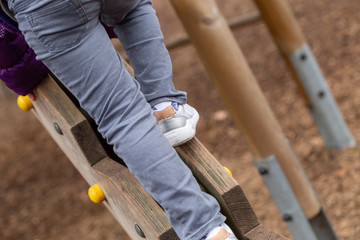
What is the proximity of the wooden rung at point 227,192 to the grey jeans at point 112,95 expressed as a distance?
0.14 ft

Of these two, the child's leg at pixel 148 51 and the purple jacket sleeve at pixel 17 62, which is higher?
the purple jacket sleeve at pixel 17 62

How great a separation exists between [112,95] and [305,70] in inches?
83.9

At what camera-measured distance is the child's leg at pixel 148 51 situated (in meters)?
1.26

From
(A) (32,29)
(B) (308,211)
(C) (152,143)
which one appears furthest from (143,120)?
(B) (308,211)

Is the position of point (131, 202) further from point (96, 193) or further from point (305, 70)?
point (305, 70)

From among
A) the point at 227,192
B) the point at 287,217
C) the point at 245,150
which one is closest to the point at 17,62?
the point at 227,192

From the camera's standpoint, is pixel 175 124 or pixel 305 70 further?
pixel 305 70

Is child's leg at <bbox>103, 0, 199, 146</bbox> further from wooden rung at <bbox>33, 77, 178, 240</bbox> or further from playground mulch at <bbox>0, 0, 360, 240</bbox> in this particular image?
playground mulch at <bbox>0, 0, 360, 240</bbox>

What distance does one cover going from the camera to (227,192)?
116 cm

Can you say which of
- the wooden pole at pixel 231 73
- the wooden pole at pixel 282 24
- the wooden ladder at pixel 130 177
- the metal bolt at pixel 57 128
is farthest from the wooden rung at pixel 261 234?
the wooden pole at pixel 282 24

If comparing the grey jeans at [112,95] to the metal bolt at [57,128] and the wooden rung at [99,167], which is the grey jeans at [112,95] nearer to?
the wooden rung at [99,167]

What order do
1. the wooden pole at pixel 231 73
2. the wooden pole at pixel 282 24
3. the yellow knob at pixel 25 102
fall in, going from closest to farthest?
the yellow knob at pixel 25 102, the wooden pole at pixel 231 73, the wooden pole at pixel 282 24

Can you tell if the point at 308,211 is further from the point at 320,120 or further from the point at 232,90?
the point at 320,120

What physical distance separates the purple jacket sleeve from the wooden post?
1769 mm
